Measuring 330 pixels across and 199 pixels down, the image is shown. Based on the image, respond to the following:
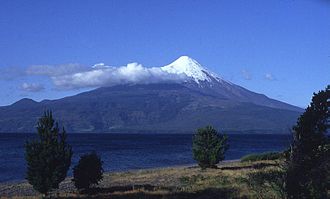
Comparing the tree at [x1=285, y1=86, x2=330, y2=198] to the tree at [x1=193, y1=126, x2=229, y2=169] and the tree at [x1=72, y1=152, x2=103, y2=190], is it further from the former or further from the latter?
the tree at [x1=193, y1=126, x2=229, y2=169]

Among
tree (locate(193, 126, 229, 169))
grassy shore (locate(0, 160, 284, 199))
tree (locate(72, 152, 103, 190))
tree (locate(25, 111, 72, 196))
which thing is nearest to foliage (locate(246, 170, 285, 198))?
grassy shore (locate(0, 160, 284, 199))

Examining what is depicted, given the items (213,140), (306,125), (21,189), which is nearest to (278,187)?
(306,125)

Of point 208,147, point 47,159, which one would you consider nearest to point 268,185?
point 47,159

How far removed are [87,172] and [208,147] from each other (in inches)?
850

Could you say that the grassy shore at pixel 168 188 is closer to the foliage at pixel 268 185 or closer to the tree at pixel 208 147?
the foliage at pixel 268 185

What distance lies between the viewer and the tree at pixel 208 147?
6047 cm

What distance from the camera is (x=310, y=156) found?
2909 cm

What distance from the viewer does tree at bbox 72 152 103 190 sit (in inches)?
1670

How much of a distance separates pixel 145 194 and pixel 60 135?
7711 millimetres

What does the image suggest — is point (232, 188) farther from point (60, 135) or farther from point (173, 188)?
point (60, 135)

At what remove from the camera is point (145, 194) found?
129 ft

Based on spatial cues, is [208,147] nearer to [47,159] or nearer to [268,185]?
[268,185]

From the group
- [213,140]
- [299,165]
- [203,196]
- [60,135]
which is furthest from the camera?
[213,140]

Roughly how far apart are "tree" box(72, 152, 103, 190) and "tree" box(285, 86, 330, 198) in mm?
18542
